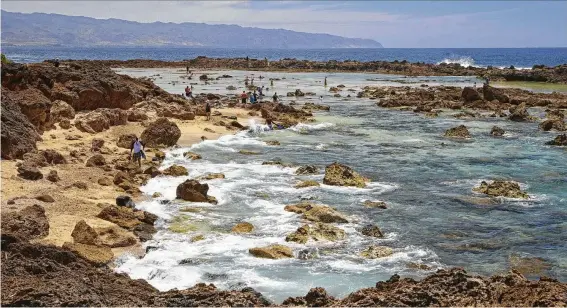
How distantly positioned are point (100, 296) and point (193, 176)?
50.3 ft

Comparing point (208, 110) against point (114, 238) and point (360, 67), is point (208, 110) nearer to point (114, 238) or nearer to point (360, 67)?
point (114, 238)

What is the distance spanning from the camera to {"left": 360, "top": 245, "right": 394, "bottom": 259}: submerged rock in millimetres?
15328

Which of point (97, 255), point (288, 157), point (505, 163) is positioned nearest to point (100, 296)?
point (97, 255)

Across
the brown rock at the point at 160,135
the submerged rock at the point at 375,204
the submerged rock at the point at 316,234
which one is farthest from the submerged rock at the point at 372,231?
the brown rock at the point at 160,135

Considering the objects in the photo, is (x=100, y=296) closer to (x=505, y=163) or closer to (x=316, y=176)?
(x=316, y=176)

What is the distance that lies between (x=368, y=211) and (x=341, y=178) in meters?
3.88

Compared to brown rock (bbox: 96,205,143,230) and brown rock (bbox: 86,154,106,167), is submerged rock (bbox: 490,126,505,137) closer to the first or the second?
brown rock (bbox: 86,154,106,167)

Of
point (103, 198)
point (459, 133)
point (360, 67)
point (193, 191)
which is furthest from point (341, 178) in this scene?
point (360, 67)

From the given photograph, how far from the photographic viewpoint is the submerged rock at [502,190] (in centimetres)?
2173

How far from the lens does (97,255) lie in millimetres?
13703

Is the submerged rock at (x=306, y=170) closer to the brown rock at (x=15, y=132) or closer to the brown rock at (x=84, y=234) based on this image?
the brown rock at (x=15, y=132)

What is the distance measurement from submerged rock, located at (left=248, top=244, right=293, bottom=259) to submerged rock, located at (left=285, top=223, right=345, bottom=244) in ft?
3.31

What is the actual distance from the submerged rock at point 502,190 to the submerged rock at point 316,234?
8130mm

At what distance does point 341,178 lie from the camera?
2353 cm
